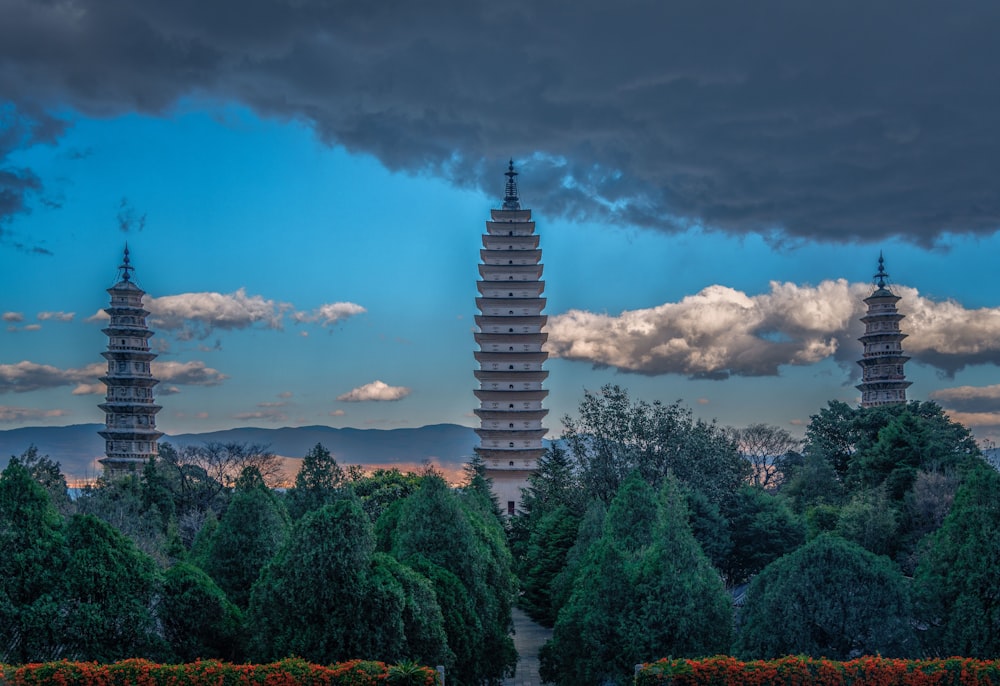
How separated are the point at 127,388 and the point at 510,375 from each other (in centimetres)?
2488

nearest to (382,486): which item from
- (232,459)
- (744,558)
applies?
(232,459)

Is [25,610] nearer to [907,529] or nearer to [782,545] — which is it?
[782,545]

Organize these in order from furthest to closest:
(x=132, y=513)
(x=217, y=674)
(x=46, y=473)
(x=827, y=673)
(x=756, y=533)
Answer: (x=46, y=473), (x=132, y=513), (x=756, y=533), (x=217, y=674), (x=827, y=673)

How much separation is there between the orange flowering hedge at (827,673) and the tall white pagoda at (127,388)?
5193 centimetres

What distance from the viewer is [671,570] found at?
60.3 ft

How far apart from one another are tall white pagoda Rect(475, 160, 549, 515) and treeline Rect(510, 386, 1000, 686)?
20.3m

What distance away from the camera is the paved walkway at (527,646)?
81.1 feet

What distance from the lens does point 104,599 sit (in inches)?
678

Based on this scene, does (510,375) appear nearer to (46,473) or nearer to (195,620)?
(46,473)

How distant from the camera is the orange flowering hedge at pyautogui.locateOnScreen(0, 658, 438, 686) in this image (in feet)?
50.3

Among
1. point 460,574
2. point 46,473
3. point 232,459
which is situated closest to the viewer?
point 460,574

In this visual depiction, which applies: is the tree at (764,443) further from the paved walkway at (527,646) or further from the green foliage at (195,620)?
the green foliage at (195,620)

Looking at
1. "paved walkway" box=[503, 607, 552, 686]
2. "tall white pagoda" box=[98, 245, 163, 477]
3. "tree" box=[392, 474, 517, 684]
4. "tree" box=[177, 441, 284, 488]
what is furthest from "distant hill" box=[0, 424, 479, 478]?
"tree" box=[392, 474, 517, 684]

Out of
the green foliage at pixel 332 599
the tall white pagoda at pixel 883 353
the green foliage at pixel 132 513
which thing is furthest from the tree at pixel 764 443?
the green foliage at pixel 332 599
